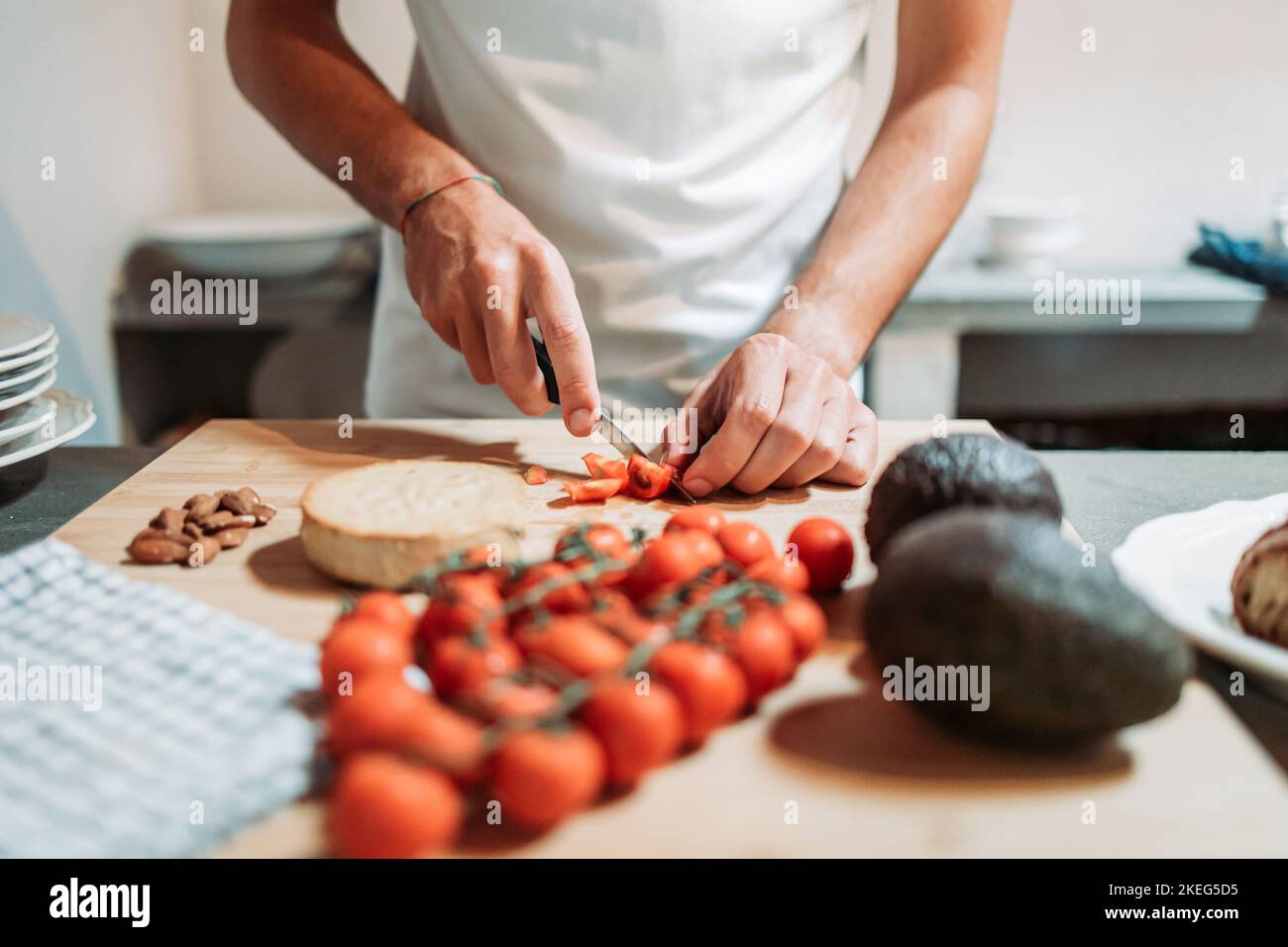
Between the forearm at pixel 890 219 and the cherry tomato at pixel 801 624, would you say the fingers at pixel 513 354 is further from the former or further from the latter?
the cherry tomato at pixel 801 624

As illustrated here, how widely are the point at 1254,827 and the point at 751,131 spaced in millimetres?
1249

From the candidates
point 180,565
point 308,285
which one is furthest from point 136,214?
point 180,565

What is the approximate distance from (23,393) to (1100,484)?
1374 millimetres

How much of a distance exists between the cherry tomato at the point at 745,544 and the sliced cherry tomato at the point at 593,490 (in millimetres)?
280

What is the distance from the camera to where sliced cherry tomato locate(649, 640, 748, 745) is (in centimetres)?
70

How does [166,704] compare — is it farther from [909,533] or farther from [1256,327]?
[1256,327]

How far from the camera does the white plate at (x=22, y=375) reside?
124 centimetres

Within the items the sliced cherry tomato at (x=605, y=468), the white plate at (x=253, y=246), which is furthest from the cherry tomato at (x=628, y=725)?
the white plate at (x=253, y=246)

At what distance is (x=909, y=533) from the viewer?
2.64ft

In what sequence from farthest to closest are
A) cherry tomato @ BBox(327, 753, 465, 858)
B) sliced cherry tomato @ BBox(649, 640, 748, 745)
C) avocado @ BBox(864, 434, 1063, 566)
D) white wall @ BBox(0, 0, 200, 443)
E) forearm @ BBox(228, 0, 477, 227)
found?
white wall @ BBox(0, 0, 200, 443) < forearm @ BBox(228, 0, 477, 227) < avocado @ BBox(864, 434, 1063, 566) < sliced cherry tomato @ BBox(649, 640, 748, 745) < cherry tomato @ BBox(327, 753, 465, 858)

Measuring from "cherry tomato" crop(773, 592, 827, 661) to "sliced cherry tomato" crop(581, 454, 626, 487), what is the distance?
46 cm

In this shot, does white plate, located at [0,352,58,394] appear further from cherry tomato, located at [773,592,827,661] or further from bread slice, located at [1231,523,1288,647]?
bread slice, located at [1231,523,1288,647]

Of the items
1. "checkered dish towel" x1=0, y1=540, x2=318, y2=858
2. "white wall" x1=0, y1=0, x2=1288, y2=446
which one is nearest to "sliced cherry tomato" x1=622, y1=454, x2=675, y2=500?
"checkered dish towel" x1=0, y1=540, x2=318, y2=858
